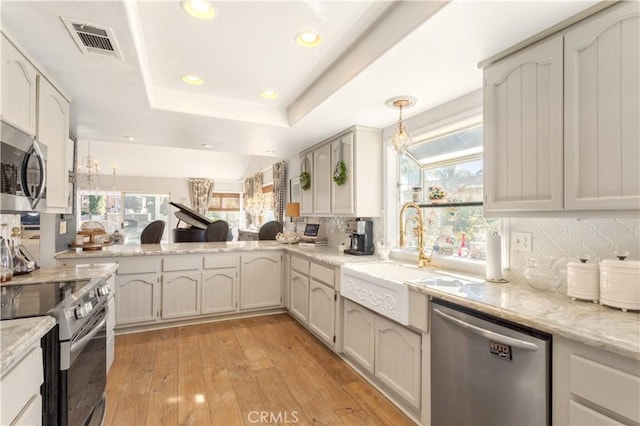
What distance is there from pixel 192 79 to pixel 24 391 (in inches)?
82.6

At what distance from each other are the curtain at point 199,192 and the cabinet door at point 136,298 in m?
6.03

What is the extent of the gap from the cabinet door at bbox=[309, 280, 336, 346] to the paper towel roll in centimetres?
131

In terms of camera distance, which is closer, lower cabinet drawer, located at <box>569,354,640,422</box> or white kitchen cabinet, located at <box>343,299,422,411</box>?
lower cabinet drawer, located at <box>569,354,640,422</box>

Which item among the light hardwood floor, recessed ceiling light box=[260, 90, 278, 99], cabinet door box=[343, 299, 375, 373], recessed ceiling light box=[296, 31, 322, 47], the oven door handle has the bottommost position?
the light hardwood floor

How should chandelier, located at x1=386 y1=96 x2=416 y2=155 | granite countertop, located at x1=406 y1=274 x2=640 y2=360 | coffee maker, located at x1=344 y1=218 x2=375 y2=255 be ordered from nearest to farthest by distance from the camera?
granite countertop, located at x1=406 y1=274 x2=640 y2=360 < chandelier, located at x1=386 y1=96 x2=416 y2=155 < coffee maker, located at x1=344 y1=218 x2=375 y2=255

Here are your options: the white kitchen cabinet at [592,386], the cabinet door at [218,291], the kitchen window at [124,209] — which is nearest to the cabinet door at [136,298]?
the cabinet door at [218,291]

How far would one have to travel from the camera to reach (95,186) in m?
8.03

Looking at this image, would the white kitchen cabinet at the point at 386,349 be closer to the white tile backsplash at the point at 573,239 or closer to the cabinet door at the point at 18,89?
the white tile backsplash at the point at 573,239

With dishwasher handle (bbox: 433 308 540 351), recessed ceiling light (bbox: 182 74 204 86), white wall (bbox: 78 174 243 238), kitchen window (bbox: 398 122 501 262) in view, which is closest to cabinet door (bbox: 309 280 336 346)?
kitchen window (bbox: 398 122 501 262)

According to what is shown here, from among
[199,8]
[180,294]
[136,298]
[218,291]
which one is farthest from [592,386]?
[136,298]

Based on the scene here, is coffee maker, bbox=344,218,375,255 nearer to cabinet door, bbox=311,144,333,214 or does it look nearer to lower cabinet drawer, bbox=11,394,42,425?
cabinet door, bbox=311,144,333,214

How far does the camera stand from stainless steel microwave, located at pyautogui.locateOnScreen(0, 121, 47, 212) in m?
1.39

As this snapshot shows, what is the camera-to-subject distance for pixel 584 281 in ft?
4.55

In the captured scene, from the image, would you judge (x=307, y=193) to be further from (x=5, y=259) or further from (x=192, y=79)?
(x=5, y=259)
